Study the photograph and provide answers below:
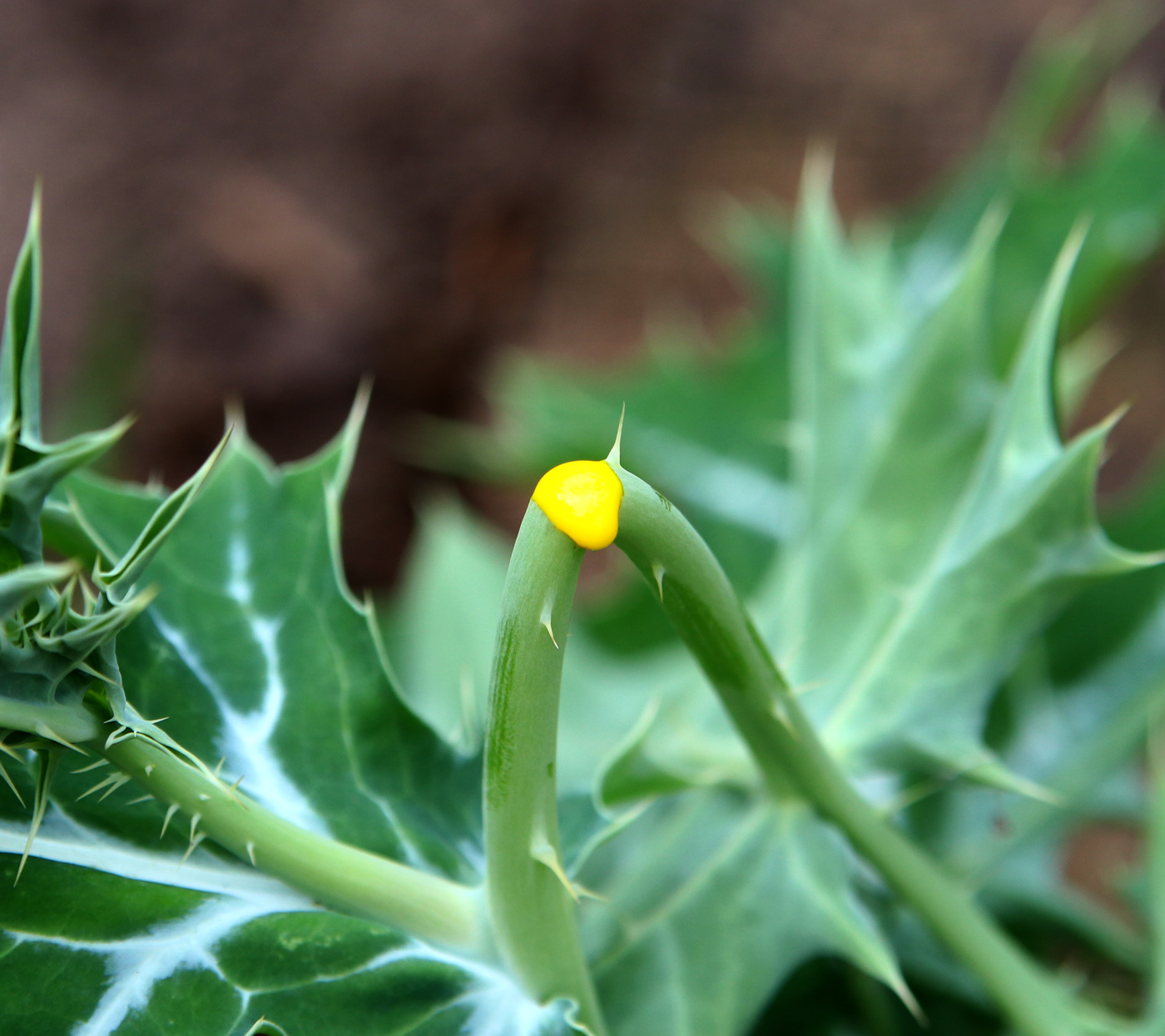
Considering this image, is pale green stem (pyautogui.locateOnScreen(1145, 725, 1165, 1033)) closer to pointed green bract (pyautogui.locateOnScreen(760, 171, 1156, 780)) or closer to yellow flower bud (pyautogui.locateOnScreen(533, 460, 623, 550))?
pointed green bract (pyautogui.locateOnScreen(760, 171, 1156, 780))

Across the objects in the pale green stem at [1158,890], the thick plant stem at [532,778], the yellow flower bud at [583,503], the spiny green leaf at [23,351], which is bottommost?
the pale green stem at [1158,890]

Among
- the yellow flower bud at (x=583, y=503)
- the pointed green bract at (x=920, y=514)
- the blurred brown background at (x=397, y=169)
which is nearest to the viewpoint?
the yellow flower bud at (x=583, y=503)

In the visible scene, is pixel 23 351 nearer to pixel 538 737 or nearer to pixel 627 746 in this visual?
pixel 538 737

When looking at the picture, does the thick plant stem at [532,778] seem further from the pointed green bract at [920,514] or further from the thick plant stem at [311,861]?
the pointed green bract at [920,514]

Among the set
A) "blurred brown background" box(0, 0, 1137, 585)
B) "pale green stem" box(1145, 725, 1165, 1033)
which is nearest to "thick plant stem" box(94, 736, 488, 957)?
"pale green stem" box(1145, 725, 1165, 1033)

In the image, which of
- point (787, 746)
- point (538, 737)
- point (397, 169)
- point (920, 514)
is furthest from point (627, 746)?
point (397, 169)

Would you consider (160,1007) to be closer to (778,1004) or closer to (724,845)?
(724,845)

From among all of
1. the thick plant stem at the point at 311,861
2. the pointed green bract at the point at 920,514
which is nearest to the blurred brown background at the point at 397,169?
the pointed green bract at the point at 920,514

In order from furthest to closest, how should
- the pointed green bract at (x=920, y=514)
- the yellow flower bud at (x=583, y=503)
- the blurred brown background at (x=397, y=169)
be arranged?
the blurred brown background at (x=397, y=169)
the pointed green bract at (x=920, y=514)
the yellow flower bud at (x=583, y=503)

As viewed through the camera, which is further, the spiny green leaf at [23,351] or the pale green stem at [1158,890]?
the pale green stem at [1158,890]

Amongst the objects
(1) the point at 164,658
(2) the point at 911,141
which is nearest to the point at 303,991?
(1) the point at 164,658
